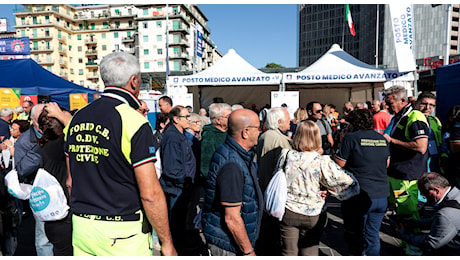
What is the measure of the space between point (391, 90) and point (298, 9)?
4656 inches

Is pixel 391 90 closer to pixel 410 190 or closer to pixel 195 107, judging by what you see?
pixel 410 190

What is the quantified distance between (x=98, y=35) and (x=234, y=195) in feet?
269

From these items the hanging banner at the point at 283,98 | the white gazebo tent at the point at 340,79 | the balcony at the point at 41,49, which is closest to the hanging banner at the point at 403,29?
the white gazebo tent at the point at 340,79

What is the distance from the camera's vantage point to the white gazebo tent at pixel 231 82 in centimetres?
1134

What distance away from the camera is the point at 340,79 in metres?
10.6

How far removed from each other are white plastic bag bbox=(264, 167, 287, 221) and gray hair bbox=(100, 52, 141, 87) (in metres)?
1.45

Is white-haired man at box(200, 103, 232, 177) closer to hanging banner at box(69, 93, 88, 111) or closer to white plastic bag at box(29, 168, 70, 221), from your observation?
white plastic bag at box(29, 168, 70, 221)

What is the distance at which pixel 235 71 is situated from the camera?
1238 centimetres

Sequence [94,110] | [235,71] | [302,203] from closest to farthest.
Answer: [94,110] → [302,203] → [235,71]

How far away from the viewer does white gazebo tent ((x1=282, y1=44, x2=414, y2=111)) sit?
10172mm

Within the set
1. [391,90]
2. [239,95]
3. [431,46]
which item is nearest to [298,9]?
[431,46]

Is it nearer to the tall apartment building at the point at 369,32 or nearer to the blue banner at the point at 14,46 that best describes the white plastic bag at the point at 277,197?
the blue banner at the point at 14,46

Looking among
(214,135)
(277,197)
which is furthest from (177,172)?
(277,197)

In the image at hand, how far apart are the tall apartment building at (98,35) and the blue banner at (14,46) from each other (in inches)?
1931
